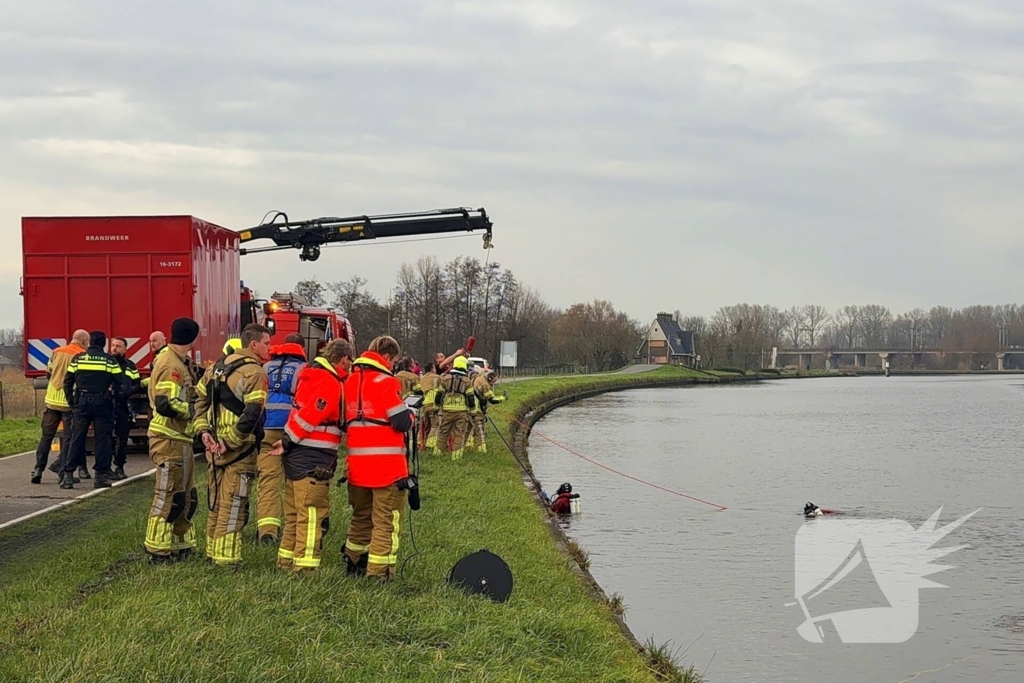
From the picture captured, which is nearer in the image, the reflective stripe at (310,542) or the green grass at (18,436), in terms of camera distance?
the reflective stripe at (310,542)

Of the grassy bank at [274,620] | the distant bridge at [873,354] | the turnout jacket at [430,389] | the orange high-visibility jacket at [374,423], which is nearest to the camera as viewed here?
the grassy bank at [274,620]

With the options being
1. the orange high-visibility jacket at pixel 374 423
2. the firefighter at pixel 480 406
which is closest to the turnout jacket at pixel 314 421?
the orange high-visibility jacket at pixel 374 423

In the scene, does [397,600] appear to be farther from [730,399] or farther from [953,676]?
[730,399]

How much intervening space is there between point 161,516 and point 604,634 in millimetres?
3553

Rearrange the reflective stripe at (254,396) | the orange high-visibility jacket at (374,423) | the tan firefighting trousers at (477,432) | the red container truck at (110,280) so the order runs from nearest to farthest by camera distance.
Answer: the orange high-visibility jacket at (374,423)
the reflective stripe at (254,396)
the red container truck at (110,280)
the tan firefighting trousers at (477,432)

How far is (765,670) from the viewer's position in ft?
32.1

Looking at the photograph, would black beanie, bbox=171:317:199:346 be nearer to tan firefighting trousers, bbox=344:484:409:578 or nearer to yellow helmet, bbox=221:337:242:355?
yellow helmet, bbox=221:337:242:355

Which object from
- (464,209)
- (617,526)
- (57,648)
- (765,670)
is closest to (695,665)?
(765,670)

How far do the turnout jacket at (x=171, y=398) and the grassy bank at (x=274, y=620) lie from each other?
3.44 ft

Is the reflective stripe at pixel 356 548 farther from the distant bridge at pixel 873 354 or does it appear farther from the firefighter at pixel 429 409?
the distant bridge at pixel 873 354

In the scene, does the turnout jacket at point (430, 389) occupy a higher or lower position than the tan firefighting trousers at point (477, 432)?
higher

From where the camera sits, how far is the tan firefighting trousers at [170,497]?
28.8 ft

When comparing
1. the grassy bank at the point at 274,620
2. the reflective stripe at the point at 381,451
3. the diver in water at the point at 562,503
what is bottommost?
the diver in water at the point at 562,503

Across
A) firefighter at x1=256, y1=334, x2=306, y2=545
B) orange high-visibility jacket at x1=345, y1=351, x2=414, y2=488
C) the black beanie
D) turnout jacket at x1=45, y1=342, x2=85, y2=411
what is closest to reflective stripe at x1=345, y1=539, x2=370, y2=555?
orange high-visibility jacket at x1=345, y1=351, x2=414, y2=488
